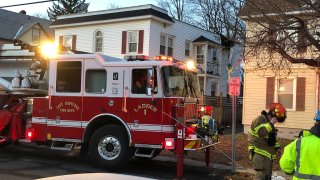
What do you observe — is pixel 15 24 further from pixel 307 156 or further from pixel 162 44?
pixel 307 156

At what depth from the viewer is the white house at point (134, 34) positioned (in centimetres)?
2664

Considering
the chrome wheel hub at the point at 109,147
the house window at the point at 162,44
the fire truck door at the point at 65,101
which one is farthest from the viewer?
the house window at the point at 162,44

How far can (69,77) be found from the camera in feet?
35.7

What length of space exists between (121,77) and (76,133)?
5.76 feet

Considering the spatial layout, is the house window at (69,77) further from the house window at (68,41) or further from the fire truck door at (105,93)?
the house window at (68,41)

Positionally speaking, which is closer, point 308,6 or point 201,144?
point 201,144

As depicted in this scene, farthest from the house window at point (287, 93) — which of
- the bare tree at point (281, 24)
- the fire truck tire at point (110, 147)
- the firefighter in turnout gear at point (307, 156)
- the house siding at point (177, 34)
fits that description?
the firefighter in turnout gear at point (307, 156)

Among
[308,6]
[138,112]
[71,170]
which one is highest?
[308,6]

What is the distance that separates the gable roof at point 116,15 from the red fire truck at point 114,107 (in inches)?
618

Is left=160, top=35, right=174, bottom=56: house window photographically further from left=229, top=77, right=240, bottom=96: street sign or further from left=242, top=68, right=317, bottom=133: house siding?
left=229, top=77, right=240, bottom=96: street sign

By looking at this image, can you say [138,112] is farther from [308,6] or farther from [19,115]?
[308,6]

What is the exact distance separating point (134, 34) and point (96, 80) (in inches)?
664

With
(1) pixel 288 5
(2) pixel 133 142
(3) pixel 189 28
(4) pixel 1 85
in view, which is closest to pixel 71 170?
(2) pixel 133 142

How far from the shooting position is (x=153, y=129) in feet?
32.3
